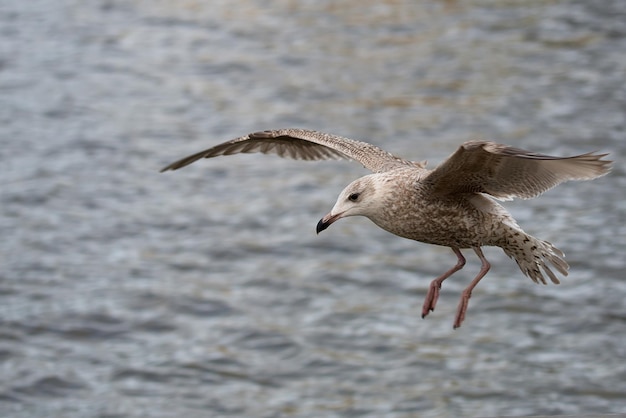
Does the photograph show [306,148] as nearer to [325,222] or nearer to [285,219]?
[325,222]

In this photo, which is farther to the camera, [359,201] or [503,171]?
[359,201]

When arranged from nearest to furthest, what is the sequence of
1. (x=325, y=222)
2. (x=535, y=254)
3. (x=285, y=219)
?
(x=325, y=222) → (x=535, y=254) → (x=285, y=219)

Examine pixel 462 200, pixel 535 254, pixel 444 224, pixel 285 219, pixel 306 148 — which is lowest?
pixel 285 219

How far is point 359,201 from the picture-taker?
6297 millimetres

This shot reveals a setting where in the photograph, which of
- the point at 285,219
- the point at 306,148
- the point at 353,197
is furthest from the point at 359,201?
the point at 285,219

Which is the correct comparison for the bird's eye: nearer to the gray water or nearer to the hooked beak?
the hooked beak

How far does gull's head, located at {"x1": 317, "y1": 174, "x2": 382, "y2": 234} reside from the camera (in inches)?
247

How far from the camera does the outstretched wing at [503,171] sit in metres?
5.62

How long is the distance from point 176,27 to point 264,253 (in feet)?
21.9

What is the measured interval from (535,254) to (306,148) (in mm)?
1741

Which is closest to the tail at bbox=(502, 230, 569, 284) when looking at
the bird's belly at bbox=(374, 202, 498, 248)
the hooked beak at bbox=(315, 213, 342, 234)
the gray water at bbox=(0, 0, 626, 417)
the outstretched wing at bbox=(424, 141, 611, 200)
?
the bird's belly at bbox=(374, 202, 498, 248)

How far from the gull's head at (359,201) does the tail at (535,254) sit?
75 centimetres

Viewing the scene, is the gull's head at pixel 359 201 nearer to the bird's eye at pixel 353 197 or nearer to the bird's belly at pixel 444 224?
the bird's eye at pixel 353 197

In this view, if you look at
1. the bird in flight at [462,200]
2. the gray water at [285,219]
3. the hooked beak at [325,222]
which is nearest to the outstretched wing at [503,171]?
the bird in flight at [462,200]
